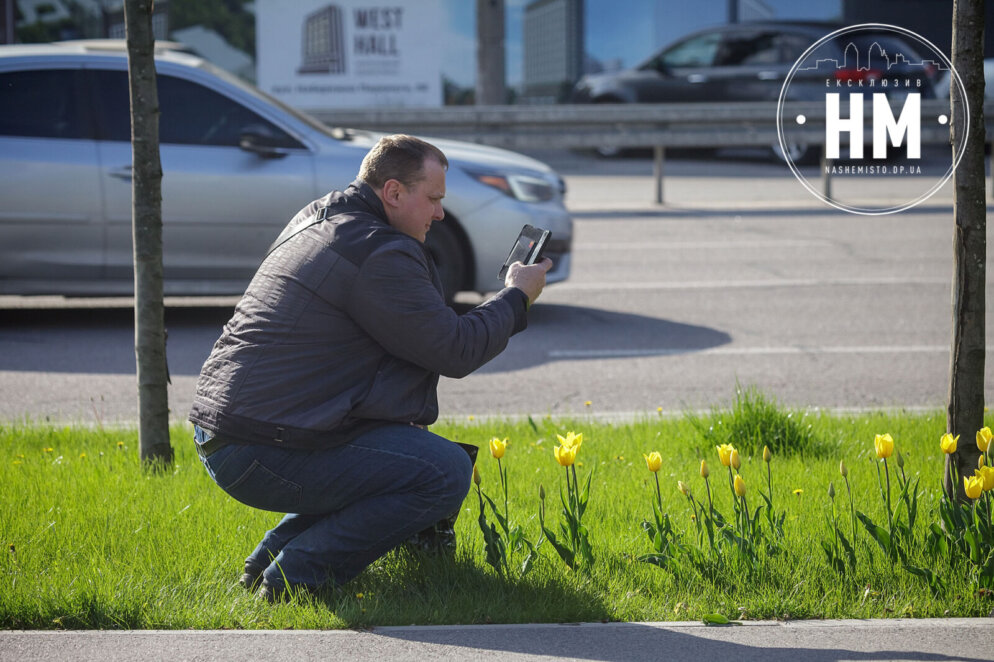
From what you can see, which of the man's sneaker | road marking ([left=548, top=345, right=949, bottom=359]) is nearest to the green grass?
the man's sneaker

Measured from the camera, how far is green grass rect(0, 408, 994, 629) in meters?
3.34

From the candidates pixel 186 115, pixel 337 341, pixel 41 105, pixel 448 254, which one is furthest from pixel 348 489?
pixel 41 105

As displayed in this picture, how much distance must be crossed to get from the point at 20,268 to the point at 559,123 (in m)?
8.76

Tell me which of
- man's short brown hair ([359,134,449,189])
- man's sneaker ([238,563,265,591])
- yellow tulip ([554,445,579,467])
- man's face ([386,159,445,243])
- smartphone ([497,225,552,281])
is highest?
man's short brown hair ([359,134,449,189])

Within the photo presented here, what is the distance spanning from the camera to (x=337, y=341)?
11.0 feet

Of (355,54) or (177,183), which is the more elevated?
(355,54)

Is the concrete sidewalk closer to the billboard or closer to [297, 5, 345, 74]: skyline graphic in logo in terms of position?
the billboard

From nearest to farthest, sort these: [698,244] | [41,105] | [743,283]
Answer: [41,105] < [743,283] < [698,244]

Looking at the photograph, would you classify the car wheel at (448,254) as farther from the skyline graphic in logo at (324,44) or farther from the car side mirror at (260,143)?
the skyline graphic in logo at (324,44)

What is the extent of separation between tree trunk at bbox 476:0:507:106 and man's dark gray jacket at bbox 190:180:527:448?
16.1m

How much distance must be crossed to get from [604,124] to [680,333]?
8168 millimetres

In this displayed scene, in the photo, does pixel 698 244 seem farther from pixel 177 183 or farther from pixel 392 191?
pixel 392 191

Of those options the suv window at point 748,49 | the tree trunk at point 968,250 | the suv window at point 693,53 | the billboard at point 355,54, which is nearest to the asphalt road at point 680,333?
the tree trunk at point 968,250

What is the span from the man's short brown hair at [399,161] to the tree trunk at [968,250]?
1.55 meters
